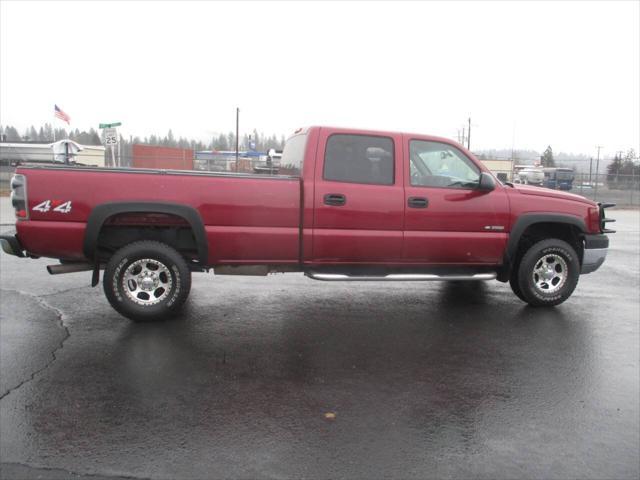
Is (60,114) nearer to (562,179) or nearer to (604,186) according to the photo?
(562,179)

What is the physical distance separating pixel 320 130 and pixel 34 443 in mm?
3852

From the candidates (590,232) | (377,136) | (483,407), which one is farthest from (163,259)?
(590,232)

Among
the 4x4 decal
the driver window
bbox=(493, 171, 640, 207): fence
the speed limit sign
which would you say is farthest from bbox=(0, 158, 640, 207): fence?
the 4x4 decal

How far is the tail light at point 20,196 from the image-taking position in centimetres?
481

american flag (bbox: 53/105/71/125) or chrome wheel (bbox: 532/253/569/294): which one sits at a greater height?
american flag (bbox: 53/105/71/125)

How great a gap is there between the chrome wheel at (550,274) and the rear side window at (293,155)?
9.68 feet

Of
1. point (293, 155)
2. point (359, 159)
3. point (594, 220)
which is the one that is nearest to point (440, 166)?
point (359, 159)

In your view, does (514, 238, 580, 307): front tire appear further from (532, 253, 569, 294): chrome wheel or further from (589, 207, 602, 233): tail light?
(589, 207, 602, 233): tail light

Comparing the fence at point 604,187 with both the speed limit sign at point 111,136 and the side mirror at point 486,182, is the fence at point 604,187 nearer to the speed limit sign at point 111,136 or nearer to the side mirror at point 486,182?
the speed limit sign at point 111,136

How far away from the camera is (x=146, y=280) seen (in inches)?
205

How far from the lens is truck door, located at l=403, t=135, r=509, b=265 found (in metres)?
5.60

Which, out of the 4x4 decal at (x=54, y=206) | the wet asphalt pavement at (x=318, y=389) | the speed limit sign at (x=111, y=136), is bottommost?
the wet asphalt pavement at (x=318, y=389)

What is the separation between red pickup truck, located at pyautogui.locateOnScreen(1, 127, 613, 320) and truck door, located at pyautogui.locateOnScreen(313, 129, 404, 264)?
0.04ft

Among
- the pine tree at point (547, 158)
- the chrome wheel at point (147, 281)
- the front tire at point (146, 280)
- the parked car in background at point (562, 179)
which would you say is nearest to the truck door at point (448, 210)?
the front tire at point (146, 280)
